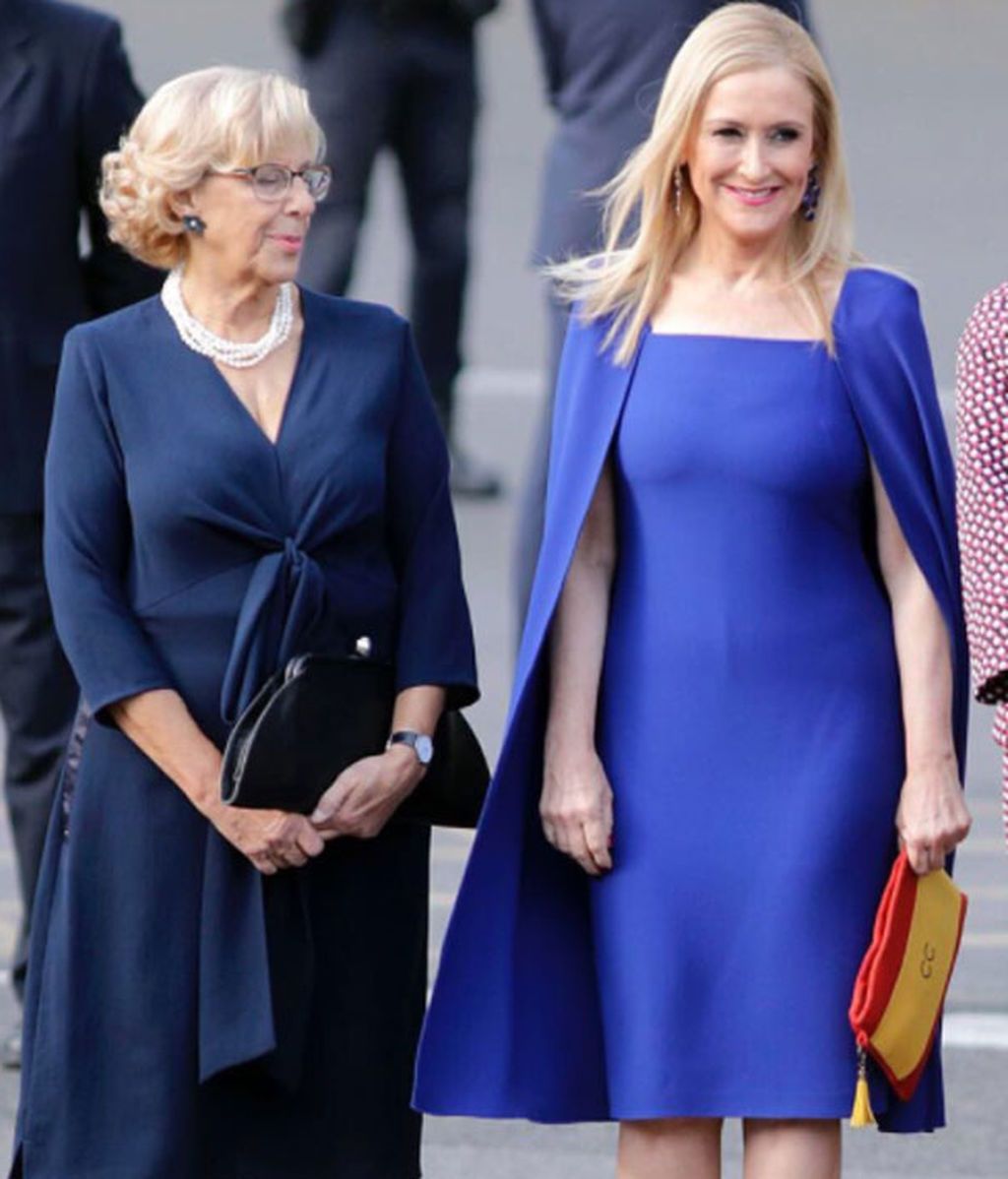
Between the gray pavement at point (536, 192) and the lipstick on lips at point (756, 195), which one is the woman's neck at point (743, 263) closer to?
the lipstick on lips at point (756, 195)

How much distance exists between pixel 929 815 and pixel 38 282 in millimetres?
2004

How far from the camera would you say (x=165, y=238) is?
4.75 meters

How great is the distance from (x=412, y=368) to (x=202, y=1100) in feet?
3.16

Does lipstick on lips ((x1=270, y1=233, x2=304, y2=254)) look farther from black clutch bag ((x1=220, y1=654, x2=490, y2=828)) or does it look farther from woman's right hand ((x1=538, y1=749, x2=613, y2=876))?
woman's right hand ((x1=538, y1=749, x2=613, y2=876))

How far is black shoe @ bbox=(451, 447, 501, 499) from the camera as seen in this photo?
966cm

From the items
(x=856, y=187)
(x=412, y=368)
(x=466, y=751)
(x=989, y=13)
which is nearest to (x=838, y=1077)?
(x=466, y=751)

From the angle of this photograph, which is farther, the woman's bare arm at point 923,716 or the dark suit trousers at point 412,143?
the dark suit trousers at point 412,143

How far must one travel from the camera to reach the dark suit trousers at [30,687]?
6.02 m

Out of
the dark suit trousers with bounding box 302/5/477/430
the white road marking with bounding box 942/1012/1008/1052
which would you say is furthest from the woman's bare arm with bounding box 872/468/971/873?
the dark suit trousers with bounding box 302/5/477/430

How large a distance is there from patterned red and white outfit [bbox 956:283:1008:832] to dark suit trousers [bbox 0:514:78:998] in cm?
195

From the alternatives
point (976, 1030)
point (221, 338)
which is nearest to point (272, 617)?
point (221, 338)

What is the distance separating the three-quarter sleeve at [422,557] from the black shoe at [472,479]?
4.76m

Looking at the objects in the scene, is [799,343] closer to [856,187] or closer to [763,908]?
[763,908]

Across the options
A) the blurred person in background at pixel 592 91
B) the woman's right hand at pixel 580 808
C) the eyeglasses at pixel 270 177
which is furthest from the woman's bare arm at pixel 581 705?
the blurred person in background at pixel 592 91
